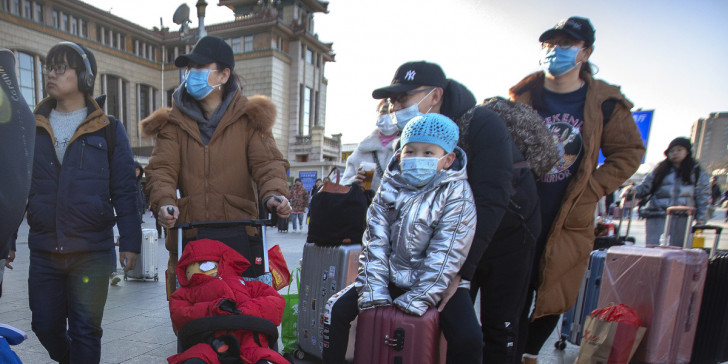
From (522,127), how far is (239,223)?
1.79m

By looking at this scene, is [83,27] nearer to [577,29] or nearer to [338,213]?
[338,213]

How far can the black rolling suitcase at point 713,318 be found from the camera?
2.98 meters

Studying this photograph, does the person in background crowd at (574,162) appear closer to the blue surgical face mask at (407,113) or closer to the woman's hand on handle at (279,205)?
the blue surgical face mask at (407,113)

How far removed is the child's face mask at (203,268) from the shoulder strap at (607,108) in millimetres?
2576

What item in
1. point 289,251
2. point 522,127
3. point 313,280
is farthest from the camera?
point 289,251

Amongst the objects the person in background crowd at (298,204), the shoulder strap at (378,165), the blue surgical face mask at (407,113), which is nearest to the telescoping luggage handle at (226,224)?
the blue surgical face mask at (407,113)

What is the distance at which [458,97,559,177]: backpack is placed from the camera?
2.24m

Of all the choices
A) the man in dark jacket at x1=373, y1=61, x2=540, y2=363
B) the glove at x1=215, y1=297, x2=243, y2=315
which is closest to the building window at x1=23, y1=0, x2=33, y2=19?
the glove at x1=215, y1=297, x2=243, y2=315

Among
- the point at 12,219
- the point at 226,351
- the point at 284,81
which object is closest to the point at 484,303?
the point at 226,351

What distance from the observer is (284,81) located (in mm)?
37531

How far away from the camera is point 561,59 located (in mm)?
2586

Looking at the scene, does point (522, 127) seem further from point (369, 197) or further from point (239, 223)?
point (239, 223)

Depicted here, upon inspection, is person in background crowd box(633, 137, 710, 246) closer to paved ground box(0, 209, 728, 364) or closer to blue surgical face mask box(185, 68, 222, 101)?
paved ground box(0, 209, 728, 364)

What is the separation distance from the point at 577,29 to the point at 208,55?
8.09 ft
